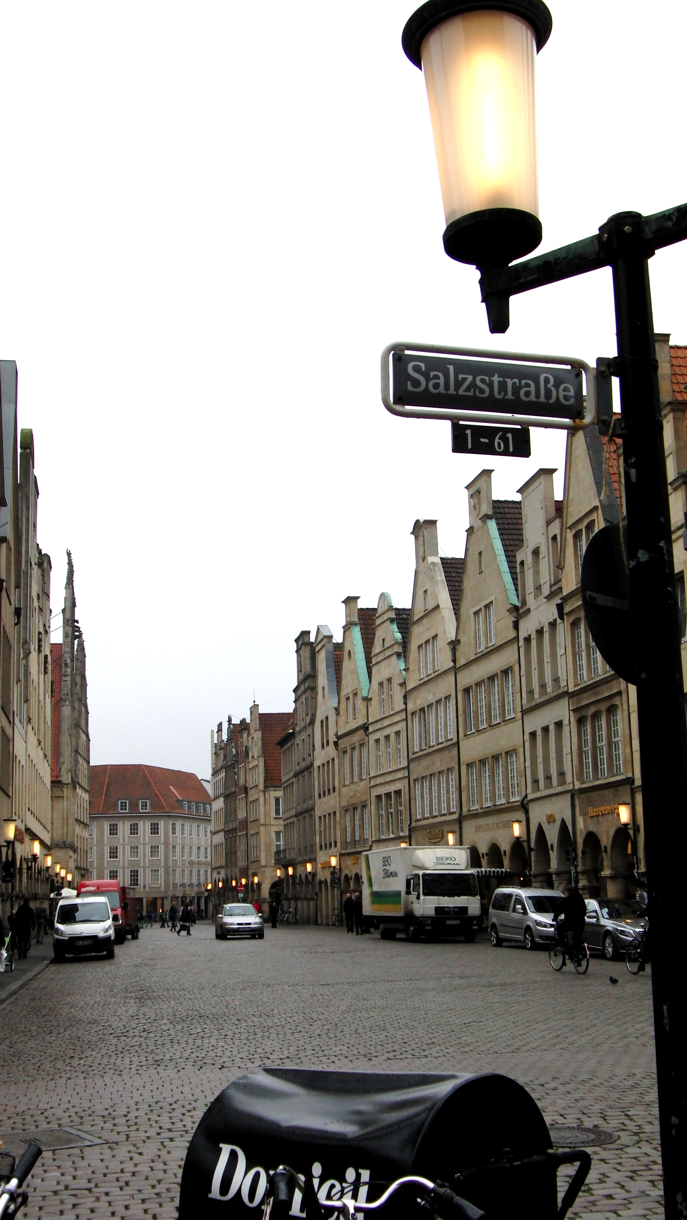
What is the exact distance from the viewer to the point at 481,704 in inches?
2051

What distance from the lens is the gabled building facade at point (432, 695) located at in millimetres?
55469

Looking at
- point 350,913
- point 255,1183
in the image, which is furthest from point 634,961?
point 350,913

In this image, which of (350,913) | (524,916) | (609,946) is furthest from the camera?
(350,913)

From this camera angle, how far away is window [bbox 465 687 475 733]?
52969 millimetres

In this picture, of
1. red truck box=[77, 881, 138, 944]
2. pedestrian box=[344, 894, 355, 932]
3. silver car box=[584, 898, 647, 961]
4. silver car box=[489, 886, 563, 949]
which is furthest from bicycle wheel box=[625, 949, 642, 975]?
pedestrian box=[344, 894, 355, 932]

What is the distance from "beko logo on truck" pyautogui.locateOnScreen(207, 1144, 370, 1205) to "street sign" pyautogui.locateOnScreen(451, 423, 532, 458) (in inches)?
82.5

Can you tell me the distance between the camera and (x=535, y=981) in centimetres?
2386

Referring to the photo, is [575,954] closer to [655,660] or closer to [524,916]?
[524,916]

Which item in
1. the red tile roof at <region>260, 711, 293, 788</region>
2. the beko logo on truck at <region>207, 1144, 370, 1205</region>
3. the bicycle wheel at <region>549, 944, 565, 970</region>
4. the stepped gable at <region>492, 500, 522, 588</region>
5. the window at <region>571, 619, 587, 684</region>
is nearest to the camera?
the beko logo on truck at <region>207, 1144, 370, 1205</region>

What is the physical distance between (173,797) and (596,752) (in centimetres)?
11823

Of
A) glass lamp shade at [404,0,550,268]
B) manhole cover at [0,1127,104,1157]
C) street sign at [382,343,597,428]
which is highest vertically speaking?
glass lamp shade at [404,0,550,268]

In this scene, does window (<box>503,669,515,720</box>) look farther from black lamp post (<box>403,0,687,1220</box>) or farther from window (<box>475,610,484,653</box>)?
black lamp post (<box>403,0,687,1220</box>)

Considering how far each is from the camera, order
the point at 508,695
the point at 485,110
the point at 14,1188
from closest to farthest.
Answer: the point at 14,1188
the point at 485,110
the point at 508,695

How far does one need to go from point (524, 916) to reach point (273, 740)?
72803 millimetres
